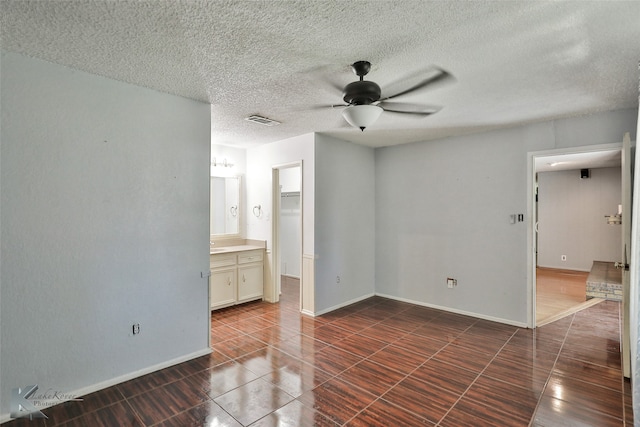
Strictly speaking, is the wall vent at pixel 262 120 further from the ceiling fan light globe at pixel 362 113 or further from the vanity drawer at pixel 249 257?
the vanity drawer at pixel 249 257

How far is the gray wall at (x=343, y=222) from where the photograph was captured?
445 cm

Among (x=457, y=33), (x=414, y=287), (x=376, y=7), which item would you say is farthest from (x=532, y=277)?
(x=376, y=7)

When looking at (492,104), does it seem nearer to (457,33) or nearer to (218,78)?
(457,33)

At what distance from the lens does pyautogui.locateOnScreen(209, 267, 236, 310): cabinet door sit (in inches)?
176

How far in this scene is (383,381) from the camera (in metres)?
2.68

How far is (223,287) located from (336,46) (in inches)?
141

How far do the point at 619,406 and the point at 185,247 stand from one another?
3.66 m

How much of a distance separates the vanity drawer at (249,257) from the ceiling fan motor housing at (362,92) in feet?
10.5

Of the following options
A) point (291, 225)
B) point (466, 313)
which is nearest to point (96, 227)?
point (466, 313)

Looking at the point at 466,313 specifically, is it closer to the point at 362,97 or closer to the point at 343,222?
the point at 343,222

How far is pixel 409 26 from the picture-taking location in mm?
1874

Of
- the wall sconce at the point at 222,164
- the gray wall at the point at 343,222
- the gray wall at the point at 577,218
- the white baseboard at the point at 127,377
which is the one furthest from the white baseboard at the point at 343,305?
the gray wall at the point at 577,218

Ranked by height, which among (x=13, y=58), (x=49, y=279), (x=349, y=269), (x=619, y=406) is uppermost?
(x=13, y=58)

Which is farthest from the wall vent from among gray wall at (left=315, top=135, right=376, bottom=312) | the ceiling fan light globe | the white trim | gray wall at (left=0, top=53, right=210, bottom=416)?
the white trim
